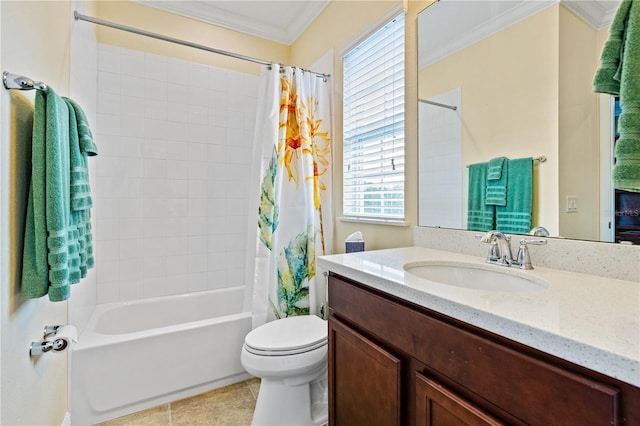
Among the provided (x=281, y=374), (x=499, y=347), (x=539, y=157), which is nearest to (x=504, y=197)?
(x=539, y=157)

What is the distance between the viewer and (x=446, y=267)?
1178mm

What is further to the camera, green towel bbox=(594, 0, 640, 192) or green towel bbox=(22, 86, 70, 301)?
green towel bbox=(22, 86, 70, 301)

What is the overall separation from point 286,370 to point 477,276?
37.1 inches

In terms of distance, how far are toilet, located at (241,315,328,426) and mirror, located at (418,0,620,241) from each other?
844 millimetres

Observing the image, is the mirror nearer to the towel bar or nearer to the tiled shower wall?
the towel bar

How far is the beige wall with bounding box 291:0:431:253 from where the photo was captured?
1591 mm

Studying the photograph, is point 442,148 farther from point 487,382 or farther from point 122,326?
point 122,326

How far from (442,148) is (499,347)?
3.39ft

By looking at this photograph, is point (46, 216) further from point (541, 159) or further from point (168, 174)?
point (541, 159)

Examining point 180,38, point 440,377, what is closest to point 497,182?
point 440,377

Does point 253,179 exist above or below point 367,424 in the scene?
above

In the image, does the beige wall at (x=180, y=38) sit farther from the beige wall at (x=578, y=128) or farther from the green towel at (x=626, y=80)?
the green towel at (x=626, y=80)

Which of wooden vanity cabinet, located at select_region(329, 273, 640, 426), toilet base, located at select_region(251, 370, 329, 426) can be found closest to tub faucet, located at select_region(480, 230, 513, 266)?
wooden vanity cabinet, located at select_region(329, 273, 640, 426)

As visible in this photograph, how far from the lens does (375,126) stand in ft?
6.13
